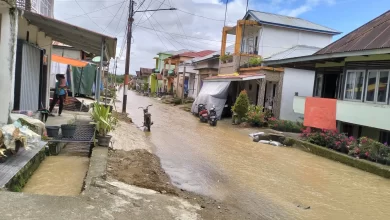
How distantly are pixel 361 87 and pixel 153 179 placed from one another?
9.58 meters

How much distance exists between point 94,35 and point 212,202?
5.08m

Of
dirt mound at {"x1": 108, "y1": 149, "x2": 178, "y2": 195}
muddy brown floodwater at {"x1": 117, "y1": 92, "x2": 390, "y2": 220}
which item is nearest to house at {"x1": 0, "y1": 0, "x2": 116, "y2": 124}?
dirt mound at {"x1": 108, "y1": 149, "x2": 178, "y2": 195}

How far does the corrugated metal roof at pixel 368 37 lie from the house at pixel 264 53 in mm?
5874

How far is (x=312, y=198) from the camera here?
7.37 metres

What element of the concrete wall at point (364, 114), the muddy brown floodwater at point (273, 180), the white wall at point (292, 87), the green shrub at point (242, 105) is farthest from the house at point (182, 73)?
the muddy brown floodwater at point (273, 180)

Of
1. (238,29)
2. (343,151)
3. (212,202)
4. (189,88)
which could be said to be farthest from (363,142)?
(189,88)

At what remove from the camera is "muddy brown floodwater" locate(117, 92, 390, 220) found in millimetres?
6699

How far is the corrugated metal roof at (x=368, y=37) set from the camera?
1160 centimetres

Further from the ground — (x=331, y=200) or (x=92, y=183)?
(x=92, y=183)

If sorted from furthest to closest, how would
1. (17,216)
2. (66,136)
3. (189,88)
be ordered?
(189,88)
(66,136)
(17,216)

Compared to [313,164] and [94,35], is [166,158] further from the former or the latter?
[313,164]

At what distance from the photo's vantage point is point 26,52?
366 inches

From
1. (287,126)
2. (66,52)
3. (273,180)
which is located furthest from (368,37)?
(66,52)

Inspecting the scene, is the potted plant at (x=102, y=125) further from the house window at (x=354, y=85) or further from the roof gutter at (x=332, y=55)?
the house window at (x=354, y=85)
